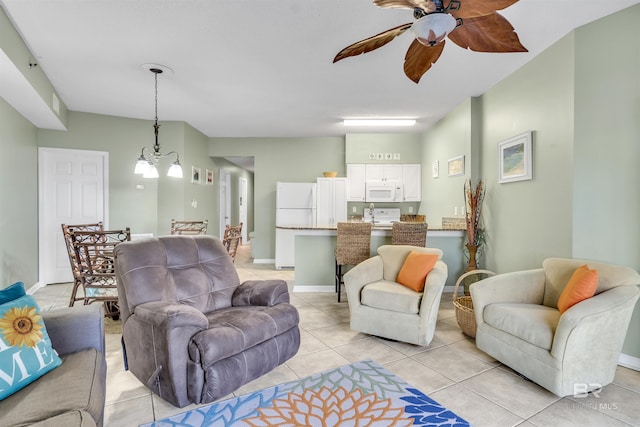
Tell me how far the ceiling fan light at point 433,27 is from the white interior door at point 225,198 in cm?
644

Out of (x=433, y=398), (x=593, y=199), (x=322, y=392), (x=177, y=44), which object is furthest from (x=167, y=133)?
(x=593, y=199)

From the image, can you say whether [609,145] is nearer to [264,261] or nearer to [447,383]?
[447,383]

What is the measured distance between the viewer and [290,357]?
239 cm

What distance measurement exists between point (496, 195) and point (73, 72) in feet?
16.5

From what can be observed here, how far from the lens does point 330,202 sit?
6262mm

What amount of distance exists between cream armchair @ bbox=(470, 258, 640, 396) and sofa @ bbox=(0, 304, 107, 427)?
242cm

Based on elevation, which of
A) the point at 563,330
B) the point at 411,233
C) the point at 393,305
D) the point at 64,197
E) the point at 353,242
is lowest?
the point at 393,305

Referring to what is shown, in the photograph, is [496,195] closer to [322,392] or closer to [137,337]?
[322,392]

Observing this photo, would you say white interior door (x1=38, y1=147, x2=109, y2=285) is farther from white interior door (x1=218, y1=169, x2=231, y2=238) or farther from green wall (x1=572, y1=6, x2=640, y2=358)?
green wall (x1=572, y1=6, x2=640, y2=358)

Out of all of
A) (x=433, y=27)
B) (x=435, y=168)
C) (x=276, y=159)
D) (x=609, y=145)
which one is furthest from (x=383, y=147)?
(x=433, y=27)

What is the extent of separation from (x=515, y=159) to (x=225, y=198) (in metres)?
6.31

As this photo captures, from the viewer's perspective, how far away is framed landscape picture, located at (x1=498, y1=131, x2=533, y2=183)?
3.28m

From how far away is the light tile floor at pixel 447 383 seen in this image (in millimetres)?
1856

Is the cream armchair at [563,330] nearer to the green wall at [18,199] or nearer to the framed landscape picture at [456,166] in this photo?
the framed landscape picture at [456,166]
